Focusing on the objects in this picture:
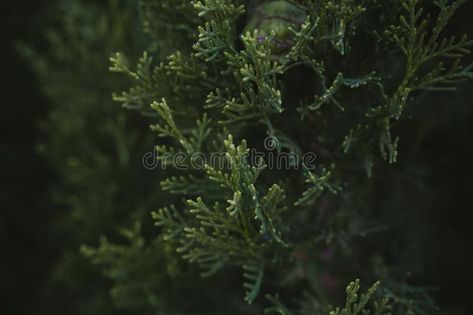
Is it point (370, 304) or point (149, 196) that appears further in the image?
point (149, 196)

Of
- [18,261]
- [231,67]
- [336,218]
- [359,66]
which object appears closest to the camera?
[231,67]

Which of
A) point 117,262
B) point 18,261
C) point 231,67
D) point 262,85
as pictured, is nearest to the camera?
point 262,85

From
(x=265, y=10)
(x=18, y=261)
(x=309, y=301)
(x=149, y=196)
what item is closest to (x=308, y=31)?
(x=265, y=10)

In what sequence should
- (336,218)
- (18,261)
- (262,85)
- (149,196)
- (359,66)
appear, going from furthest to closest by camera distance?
(18,261), (149,196), (336,218), (359,66), (262,85)

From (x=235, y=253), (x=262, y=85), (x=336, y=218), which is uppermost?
(x=262, y=85)

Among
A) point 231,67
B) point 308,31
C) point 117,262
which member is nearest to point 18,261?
point 117,262

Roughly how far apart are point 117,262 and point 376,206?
1.27 metres

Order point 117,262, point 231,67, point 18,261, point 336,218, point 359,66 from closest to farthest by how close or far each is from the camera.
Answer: point 231,67 < point 359,66 < point 336,218 < point 117,262 < point 18,261

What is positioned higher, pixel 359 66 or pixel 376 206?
pixel 359 66

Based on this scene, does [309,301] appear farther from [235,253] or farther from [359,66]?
[359,66]

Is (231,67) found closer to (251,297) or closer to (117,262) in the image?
(251,297)

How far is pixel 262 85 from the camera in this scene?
5.95 feet

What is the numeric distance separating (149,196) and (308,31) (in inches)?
65.6

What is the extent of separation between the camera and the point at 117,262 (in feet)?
8.71
